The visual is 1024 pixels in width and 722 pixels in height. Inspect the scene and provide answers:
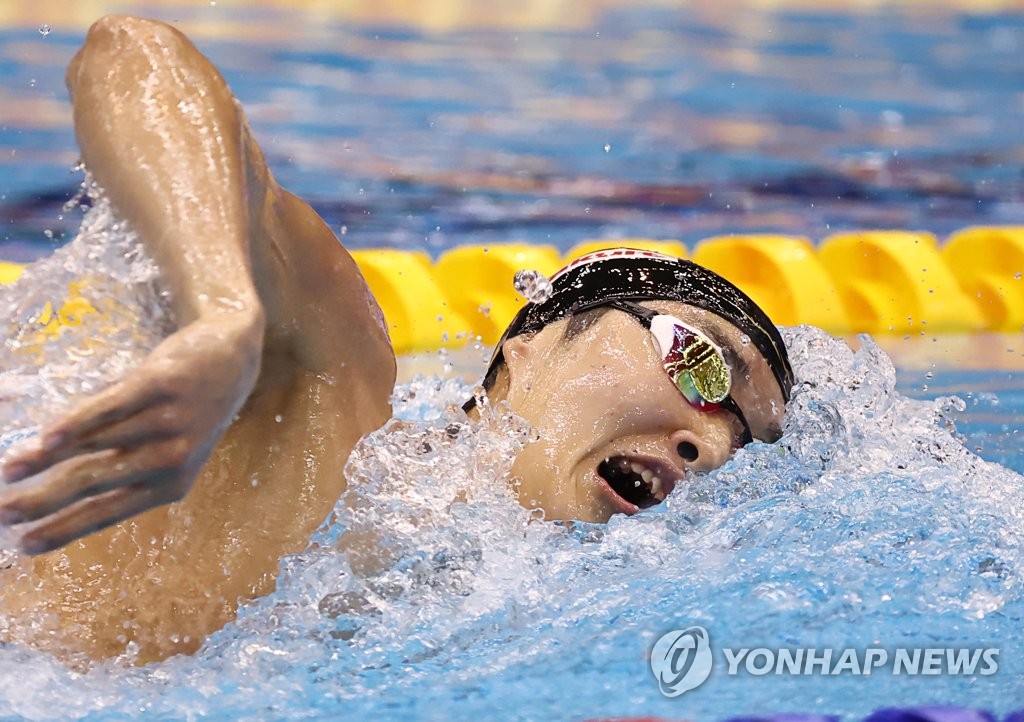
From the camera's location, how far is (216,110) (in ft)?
3.82

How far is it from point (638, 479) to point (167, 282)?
2.50ft

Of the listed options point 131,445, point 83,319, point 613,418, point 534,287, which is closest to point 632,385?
point 613,418

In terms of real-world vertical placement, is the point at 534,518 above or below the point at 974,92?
below

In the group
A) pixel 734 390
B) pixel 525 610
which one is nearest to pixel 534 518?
pixel 525 610

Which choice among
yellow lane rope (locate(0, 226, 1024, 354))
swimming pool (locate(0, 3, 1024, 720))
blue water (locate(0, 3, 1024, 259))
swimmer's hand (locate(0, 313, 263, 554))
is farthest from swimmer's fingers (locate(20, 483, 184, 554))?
blue water (locate(0, 3, 1024, 259))

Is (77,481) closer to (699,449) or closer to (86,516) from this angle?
(86,516)

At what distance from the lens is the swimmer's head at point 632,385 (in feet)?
5.20

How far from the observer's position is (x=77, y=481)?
35.1 inches

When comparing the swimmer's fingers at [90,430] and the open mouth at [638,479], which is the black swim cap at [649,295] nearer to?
the open mouth at [638,479]

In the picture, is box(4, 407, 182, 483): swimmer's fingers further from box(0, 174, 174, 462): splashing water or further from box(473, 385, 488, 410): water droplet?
box(473, 385, 488, 410): water droplet

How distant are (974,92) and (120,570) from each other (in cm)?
556

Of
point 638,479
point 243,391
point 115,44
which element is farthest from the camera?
point 638,479

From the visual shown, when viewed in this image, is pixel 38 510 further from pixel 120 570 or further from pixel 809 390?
pixel 809 390

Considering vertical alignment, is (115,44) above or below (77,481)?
above
